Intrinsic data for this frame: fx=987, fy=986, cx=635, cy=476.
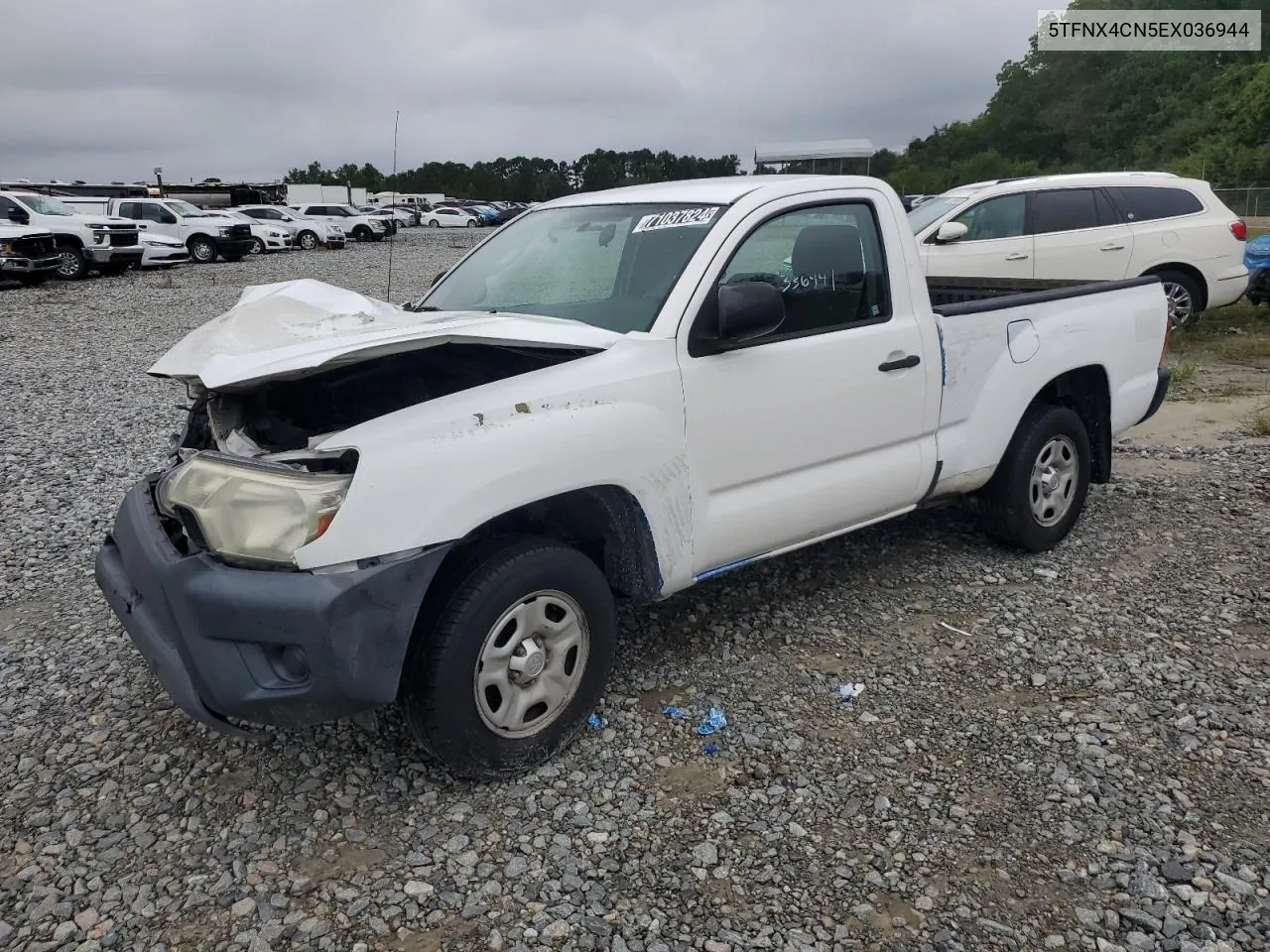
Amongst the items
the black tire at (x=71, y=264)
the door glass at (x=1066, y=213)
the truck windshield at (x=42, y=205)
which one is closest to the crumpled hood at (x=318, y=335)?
the door glass at (x=1066, y=213)

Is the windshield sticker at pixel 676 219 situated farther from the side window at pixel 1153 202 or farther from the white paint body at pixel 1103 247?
the side window at pixel 1153 202

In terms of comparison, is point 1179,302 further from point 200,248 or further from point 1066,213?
point 200,248

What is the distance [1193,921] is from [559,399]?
224 centimetres

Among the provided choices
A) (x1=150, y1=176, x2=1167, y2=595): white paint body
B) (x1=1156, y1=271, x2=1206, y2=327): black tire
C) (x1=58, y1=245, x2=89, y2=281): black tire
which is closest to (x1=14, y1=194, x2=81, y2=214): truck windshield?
(x1=58, y1=245, x2=89, y2=281): black tire

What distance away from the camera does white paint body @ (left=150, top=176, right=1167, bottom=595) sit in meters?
2.80

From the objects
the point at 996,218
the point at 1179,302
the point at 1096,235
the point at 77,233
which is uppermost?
the point at 996,218

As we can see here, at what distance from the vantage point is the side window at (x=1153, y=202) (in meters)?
10.1

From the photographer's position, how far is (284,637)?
264 cm

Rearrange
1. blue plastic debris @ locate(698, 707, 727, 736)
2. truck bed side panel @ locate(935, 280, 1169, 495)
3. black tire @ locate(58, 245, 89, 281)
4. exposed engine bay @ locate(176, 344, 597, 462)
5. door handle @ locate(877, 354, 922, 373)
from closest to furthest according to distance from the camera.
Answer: exposed engine bay @ locate(176, 344, 597, 462) < blue plastic debris @ locate(698, 707, 727, 736) < door handle @ locate(877, 354, 922, 373) < truck bed side panel @ locate(935, 280, 1169, 495) < black tire @ locate(58, 245, 89, 281)

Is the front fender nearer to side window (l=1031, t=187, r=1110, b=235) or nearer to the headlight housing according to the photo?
the headlight housing

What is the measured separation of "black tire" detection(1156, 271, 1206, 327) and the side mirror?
856 centimetres

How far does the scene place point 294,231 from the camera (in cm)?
3145

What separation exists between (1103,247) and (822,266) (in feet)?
24.1

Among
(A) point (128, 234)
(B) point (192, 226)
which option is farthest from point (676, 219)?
(B) point (192, 226)
